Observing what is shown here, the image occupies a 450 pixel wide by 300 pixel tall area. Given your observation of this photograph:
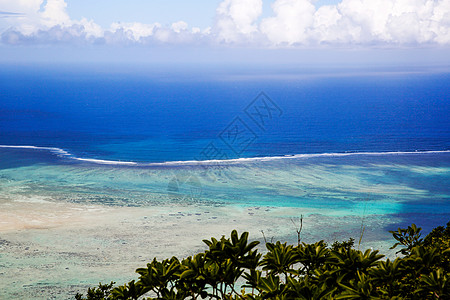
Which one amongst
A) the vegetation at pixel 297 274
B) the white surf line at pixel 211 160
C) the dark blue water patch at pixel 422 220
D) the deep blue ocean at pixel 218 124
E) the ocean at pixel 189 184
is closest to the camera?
the vegetation at pixel 297 274

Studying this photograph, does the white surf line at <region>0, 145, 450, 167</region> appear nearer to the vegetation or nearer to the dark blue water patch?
the dark blue water patch

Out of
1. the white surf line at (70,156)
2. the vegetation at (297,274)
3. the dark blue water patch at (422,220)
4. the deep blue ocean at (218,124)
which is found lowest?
the vegetation at (297,274)

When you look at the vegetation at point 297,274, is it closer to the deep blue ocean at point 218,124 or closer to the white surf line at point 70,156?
the white surf line at point 70,156

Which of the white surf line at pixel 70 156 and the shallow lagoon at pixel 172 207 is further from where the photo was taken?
the white surf line at pixel 70 156

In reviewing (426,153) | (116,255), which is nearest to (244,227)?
(116,255)

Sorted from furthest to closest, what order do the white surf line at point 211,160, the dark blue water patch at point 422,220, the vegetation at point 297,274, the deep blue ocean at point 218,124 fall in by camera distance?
the deep blue ocean at point 218,124
the white surf line at point 211,160
the dark blue water patch at point 422,220
the vegetation at point 297,274

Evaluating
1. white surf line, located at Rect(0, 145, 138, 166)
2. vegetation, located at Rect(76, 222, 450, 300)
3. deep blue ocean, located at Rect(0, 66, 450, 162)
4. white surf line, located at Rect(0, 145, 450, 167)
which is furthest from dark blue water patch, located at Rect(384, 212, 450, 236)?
white surf line, located at Rect(0, 145, 138, 166)

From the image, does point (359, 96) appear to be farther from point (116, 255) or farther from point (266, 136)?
point (116, 255)

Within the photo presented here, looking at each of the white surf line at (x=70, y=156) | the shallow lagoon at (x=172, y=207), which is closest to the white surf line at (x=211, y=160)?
the white surf line at (x=70, y=156)

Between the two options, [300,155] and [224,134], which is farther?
[224,134]
